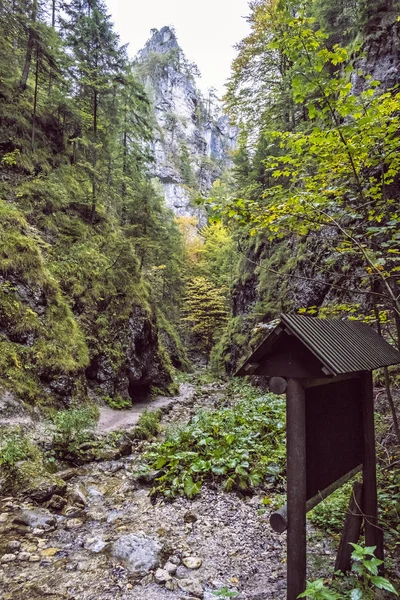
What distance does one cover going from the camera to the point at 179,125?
6209 cm

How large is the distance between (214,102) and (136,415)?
3038 inches

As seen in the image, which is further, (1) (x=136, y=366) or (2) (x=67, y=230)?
(1) (x=136, y=366)

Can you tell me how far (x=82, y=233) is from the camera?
14.9m

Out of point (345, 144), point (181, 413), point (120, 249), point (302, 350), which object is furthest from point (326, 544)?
point (120, 249)

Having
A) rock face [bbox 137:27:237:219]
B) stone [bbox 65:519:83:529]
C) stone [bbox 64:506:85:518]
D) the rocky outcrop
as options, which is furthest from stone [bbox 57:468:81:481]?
rock face [bbox 137:27:237:219]

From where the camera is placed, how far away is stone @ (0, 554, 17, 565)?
12.8ft

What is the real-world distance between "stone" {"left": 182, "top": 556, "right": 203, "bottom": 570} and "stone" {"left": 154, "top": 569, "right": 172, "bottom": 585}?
0.29 meters

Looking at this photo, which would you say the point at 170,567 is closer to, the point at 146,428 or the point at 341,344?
the point at 341,344

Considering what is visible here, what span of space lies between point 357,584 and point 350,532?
39cm

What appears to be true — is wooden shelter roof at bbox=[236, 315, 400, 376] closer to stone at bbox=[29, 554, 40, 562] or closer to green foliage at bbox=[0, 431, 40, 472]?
stone at bbox=[29, 554, 40, 562]

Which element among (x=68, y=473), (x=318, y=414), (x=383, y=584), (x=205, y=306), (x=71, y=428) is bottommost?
(x=68, y=473)

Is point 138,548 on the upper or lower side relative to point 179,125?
lower

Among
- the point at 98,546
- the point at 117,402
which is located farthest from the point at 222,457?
the point at 117,402

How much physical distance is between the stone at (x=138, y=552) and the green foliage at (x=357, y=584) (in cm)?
200
